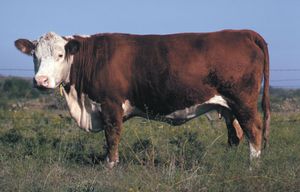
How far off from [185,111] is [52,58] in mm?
2147

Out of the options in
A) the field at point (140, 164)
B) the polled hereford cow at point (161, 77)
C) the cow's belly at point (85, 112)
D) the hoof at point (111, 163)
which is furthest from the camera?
the cow's belly at point (85, 112)

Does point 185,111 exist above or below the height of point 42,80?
below

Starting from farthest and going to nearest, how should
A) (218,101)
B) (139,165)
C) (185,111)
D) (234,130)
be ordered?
(234,130)
(185,111)
(218,101)
(139,165)

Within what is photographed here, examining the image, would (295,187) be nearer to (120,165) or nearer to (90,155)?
(120,165)

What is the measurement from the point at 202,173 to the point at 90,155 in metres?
2.73

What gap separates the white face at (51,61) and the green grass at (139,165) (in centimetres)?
107

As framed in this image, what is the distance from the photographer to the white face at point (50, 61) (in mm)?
8828

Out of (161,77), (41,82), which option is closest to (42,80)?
(41,82)

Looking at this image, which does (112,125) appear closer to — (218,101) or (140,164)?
(140,164)

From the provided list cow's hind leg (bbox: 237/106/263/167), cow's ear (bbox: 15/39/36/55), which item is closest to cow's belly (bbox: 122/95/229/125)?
cow's hind leg (bbox: 237/106/263/167)

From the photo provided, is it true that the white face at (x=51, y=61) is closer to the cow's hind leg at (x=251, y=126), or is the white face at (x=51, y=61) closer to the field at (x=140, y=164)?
the field at (x=140, y=164)

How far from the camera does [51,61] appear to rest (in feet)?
29.6

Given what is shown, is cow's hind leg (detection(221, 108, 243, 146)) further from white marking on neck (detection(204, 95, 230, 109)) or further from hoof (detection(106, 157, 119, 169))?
hoof (detection(106, 157, 119, 169))

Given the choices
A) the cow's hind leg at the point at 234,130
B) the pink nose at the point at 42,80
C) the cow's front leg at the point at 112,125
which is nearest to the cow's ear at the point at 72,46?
the pink nose at the point at 42,80
